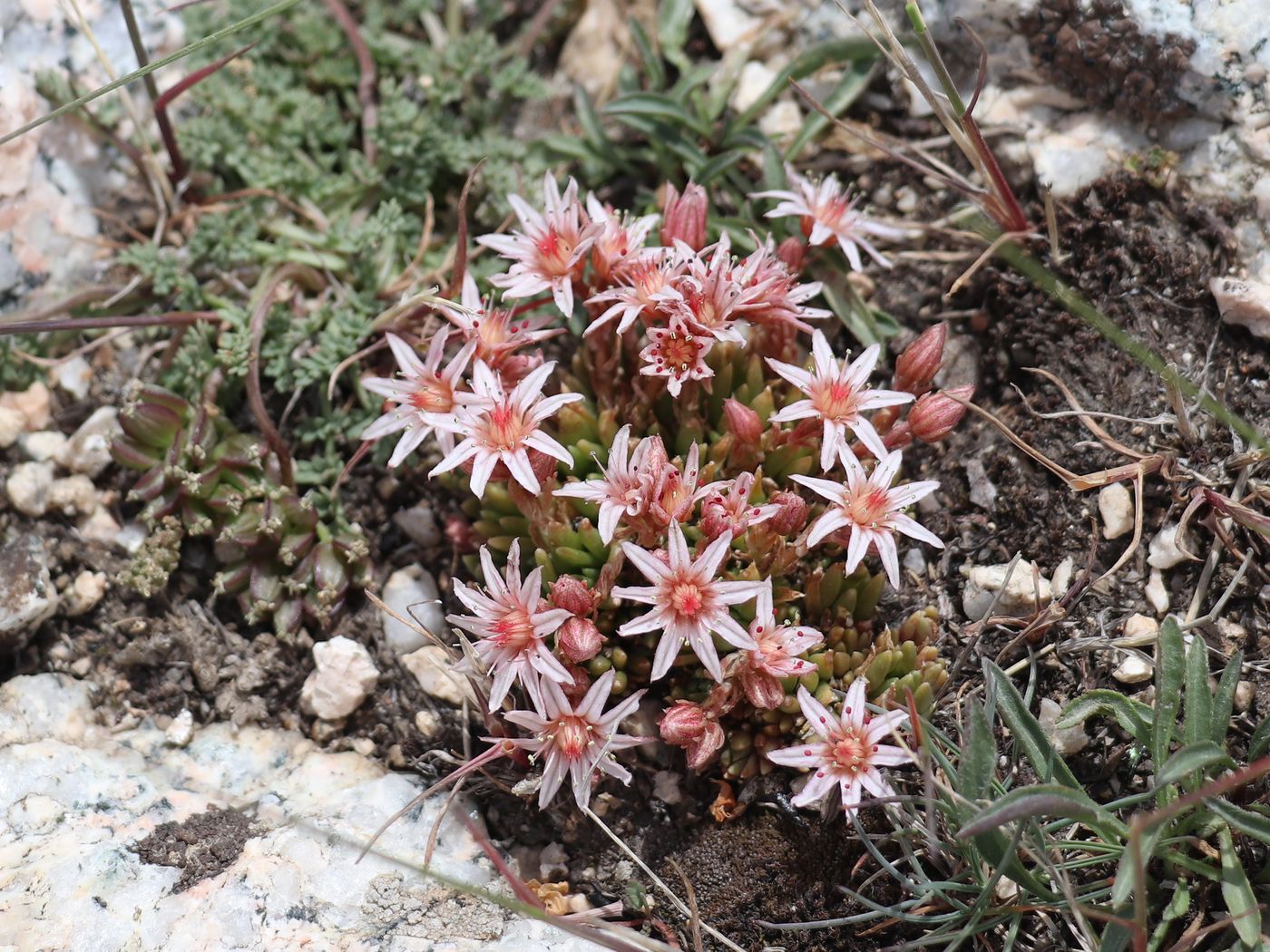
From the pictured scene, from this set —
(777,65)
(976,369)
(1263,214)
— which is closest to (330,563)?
(976,369)

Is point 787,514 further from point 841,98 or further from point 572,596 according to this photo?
point 841,98

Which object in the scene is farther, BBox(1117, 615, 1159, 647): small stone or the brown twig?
the brown twig

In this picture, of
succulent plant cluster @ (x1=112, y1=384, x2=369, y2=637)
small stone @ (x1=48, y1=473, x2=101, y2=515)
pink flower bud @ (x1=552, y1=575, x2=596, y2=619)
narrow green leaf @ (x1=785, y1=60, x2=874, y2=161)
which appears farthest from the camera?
narrow green leaf @ (x1=785, y1=60, x2=874, y2=161)

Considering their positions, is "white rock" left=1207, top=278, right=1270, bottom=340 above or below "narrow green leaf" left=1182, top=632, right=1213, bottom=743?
above

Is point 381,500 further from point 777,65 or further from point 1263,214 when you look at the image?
point 1263,214

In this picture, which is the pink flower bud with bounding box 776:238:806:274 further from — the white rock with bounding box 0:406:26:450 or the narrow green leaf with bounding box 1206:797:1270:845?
the white rock with bounding box 0:406:26:450

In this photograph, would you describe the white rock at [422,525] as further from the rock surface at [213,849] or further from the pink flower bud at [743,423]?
the pink flower bud at [743,423]

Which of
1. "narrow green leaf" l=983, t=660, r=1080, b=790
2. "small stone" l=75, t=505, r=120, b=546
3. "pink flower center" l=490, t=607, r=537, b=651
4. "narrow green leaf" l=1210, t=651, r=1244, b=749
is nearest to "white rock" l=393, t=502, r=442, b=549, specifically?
"pink flower center" l=490, t=607, r=537, b=651
